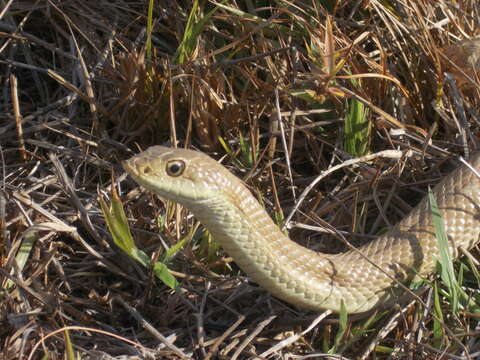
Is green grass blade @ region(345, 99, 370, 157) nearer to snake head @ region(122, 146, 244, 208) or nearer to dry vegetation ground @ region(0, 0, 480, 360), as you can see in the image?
dry vegetation ground @ region(0, 0, 480, 360)

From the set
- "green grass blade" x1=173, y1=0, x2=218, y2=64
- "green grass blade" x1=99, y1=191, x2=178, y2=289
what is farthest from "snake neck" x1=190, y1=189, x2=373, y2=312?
"green grass blade" x1=173, y1=0, x2=218, y2=64

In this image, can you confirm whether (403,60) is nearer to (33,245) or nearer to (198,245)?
(198,245)

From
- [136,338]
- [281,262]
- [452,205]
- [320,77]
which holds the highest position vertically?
[320,77]

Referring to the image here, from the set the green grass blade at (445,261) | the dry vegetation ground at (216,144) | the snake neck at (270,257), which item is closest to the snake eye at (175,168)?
the snake neck at (270,257)

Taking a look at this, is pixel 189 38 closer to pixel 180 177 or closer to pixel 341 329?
pixel 180 177

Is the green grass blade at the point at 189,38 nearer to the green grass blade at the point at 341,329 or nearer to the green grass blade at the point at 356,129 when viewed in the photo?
the green grass blade at the point at 356,129

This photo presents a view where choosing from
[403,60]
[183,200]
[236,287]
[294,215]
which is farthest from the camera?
[403,60]

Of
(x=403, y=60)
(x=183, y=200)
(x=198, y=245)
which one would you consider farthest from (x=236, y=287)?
(x=403, y=60)
